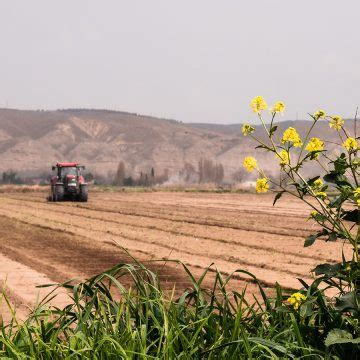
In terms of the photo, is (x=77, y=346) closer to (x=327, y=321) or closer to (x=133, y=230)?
(x=327, y=321)

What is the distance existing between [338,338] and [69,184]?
34067 mm

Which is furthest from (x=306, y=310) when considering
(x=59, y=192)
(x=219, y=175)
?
(x=219, y=175)

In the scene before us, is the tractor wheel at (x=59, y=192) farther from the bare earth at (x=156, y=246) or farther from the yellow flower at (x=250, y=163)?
the yellow flower at (x=250, y=163)

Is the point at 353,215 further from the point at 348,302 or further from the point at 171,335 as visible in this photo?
the point at 171,335

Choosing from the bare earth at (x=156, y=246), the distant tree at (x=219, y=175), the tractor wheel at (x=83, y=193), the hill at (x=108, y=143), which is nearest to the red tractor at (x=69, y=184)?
the tractor wheel at (x=83, y=193)

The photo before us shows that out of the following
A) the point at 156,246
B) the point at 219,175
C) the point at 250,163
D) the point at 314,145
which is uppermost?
the point at 314,145

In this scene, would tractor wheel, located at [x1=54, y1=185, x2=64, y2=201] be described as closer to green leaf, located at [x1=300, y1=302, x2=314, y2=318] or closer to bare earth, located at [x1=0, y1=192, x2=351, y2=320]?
bare earth, located at [x1=0, y1=192, x2=351, y2=320]

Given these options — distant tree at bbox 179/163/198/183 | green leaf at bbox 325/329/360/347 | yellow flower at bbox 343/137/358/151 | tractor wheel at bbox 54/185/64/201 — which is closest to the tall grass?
green leaf at bbox 325/329/360/347

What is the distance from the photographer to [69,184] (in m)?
37.8

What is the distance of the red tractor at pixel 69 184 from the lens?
124 ft

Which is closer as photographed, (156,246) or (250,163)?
(250,163)

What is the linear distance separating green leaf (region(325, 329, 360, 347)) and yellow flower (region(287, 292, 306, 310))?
1.16 ft

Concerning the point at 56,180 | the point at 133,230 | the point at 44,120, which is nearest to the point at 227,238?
the point at 133,230

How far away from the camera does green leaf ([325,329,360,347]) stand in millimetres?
4103
